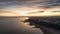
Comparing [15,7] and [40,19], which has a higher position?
[15,7]

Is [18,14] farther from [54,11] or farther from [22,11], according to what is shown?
[54,11]

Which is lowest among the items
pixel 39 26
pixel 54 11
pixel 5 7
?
pixel 39 26

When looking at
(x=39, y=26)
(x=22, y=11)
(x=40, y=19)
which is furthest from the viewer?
(x=22, y=11)

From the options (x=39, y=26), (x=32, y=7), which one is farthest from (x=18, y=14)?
(x=39, y=26)

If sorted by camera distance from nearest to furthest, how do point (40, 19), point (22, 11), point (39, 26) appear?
point (39, 26) → point (40, 19) → point (22, 11)

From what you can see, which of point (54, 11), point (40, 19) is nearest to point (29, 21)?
point (40, 19)

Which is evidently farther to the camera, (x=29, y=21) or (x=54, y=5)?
(x=54, y=5)
